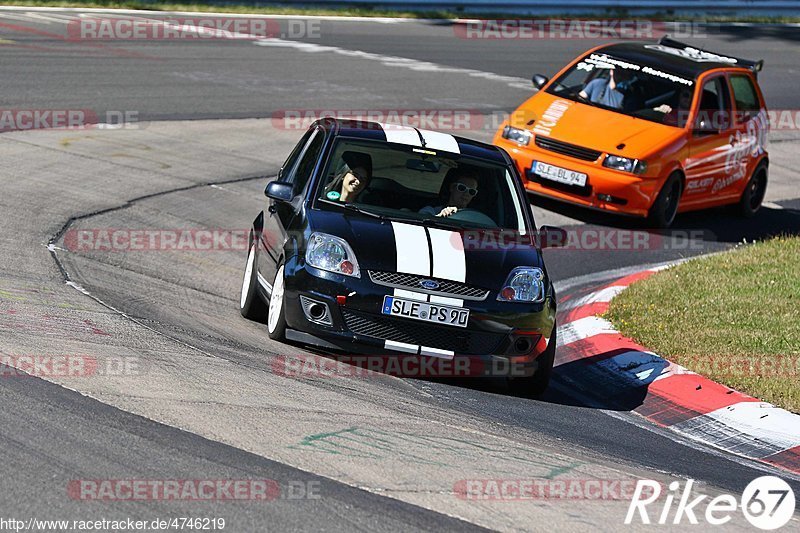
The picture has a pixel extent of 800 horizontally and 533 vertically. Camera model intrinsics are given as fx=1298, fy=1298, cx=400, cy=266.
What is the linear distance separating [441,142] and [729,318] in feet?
8.76

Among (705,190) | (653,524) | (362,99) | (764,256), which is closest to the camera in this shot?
(653,524)

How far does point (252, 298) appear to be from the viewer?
28.2 ft

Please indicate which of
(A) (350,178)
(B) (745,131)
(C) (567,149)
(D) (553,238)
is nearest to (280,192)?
(A) (350,178)

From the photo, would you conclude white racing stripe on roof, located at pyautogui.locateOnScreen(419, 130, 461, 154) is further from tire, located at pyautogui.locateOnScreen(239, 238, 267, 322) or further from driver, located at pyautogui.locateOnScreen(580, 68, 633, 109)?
driver, located at pyautogui.locateOnScreen(580, 68, 633, 109)

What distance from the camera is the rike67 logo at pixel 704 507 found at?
556 centimetres

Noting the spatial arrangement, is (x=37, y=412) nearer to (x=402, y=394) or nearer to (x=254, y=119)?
(x=402, y=394)

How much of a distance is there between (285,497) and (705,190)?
1023 centimetres

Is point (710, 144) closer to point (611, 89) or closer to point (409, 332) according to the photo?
point (611, 89)

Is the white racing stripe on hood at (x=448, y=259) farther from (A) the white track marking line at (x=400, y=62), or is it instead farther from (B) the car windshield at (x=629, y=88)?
(A) the white track marking line at (x=400, y=62)

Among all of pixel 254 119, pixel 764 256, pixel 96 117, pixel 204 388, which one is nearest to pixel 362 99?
pixel 254 119

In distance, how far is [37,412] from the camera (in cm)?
568

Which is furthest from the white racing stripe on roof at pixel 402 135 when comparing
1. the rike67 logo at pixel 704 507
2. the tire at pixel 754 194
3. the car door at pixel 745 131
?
the tire at pixel 754 194

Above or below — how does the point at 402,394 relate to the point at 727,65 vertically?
below

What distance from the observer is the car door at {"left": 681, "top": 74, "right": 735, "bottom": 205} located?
14047 mm
